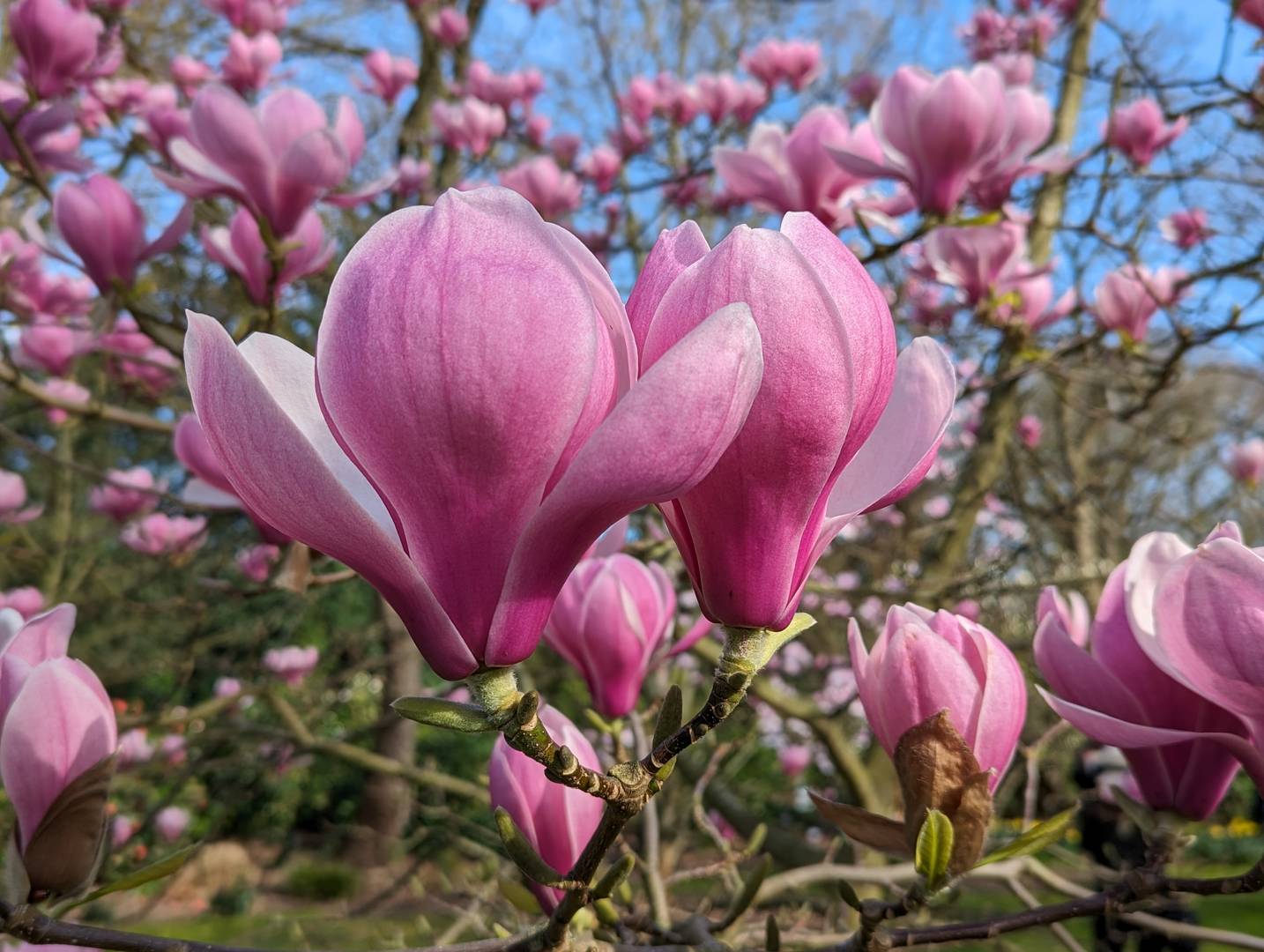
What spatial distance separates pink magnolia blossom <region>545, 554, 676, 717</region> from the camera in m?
0.99

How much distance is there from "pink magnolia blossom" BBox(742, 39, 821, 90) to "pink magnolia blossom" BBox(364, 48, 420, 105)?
1455 millimetres

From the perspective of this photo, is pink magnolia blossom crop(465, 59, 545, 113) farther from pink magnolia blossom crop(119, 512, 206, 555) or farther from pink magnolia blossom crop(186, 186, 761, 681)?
pink magnolia blossom crop(186, 186, 761, 681)

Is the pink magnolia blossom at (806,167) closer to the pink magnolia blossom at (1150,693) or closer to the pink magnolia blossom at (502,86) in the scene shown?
the pink magnolia blossom at (1150,693)

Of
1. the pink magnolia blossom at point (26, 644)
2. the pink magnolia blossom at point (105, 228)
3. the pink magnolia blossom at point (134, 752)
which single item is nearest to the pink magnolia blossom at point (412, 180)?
the pink magnolia blossom at point (105, 228)

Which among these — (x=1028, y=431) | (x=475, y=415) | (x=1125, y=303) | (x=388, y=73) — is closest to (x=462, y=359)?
(x=475, y=415)

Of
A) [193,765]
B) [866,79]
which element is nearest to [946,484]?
[866,79]

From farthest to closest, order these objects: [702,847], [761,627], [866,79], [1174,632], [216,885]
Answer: [216,885] → [702,847] → [866,79] → [1174,632] → [761,627]

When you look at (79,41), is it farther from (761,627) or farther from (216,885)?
(216,885)

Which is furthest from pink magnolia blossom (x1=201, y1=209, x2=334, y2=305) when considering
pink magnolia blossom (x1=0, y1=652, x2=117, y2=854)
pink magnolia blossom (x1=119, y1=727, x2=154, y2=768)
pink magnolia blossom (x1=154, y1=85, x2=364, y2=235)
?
pink magnolia blossom (x1=119, y1=727, x2=154, y2=768)

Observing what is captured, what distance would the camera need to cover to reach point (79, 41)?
204cm

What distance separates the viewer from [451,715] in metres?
0.47

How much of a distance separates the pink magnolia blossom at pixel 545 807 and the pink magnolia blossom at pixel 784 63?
366 centimetres

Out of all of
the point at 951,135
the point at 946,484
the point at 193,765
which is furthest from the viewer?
the point at 946,484

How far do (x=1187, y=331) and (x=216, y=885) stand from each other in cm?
907
